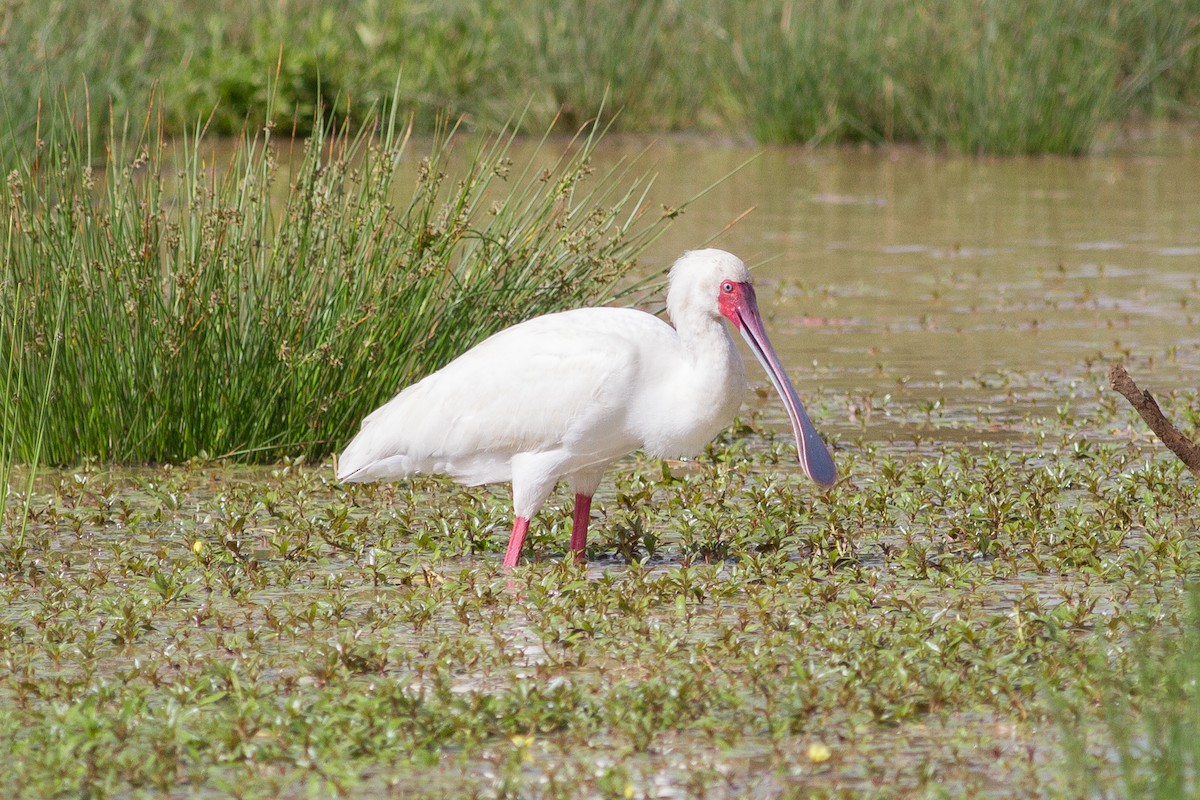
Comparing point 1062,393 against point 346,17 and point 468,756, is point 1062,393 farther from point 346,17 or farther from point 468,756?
point 346,17

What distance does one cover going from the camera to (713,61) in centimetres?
1920

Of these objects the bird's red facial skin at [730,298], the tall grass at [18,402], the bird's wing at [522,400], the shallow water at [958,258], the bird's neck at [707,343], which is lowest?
the shallow water at [958,258]

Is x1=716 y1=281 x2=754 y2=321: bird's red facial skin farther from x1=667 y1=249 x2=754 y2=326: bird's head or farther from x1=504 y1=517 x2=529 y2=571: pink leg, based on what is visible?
x1=504 y1=517 x2=529 y2=571: pink leg

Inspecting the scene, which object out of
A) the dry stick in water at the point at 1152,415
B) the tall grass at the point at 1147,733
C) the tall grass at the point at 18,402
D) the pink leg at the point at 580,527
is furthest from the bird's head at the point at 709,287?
the tall grass at the point at 18,402

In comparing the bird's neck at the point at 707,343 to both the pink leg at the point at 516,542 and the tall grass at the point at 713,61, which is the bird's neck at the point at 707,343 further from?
the tall grass at the point at 713,61

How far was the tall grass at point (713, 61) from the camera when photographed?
1741 cm

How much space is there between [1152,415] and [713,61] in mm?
14247

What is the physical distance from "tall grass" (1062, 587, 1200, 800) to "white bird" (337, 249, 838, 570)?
1.43 m

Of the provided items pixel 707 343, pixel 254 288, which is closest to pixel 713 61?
pixel 254 288

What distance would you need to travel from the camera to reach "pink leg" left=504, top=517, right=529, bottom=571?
5.91 metres

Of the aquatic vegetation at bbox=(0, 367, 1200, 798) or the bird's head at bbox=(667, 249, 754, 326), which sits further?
the bird's head at bbox=(667, 249, 754, 326)

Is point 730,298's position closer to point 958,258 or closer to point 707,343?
point 707,343

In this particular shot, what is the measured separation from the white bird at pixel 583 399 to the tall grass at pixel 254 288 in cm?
84

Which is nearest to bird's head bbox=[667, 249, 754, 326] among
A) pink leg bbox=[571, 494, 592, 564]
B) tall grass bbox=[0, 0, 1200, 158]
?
pink leg bbox=[571, 494, 592, 564]
